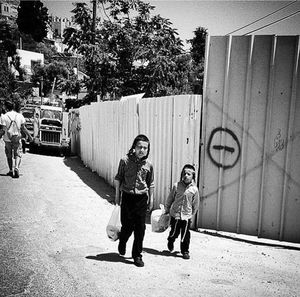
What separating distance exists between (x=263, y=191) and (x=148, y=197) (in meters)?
1.96

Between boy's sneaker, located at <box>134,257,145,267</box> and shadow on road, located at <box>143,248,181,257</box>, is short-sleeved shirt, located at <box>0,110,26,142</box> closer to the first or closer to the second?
shadow on road, located at <box>143,248,181,257</box>

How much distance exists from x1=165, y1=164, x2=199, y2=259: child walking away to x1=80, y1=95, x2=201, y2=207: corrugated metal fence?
3.23ft

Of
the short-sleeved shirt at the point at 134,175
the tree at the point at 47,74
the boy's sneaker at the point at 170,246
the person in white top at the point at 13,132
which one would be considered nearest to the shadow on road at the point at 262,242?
the boy's sneaker at the point at 170,246

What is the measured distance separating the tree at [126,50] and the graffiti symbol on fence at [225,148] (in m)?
10.8

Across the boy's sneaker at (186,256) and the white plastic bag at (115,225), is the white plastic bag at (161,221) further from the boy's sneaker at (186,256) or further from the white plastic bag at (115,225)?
the white plastic bag at (115,225)

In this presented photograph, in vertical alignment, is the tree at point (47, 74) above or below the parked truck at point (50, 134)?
above

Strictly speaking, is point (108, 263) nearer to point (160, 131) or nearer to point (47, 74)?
point (160, 131)

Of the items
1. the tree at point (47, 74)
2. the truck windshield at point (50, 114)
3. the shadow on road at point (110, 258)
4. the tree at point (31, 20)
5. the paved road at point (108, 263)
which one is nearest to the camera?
the paved road at point (108, 263)

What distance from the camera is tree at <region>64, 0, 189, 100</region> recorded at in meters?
15.5

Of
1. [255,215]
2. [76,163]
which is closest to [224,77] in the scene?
[255,215]

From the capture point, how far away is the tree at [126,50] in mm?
15453

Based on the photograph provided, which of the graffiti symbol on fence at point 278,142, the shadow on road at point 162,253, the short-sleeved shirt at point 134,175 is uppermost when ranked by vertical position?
the graffiti symbol on fence at point 278,142

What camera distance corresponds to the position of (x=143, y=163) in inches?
150

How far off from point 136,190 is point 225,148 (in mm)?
1869
